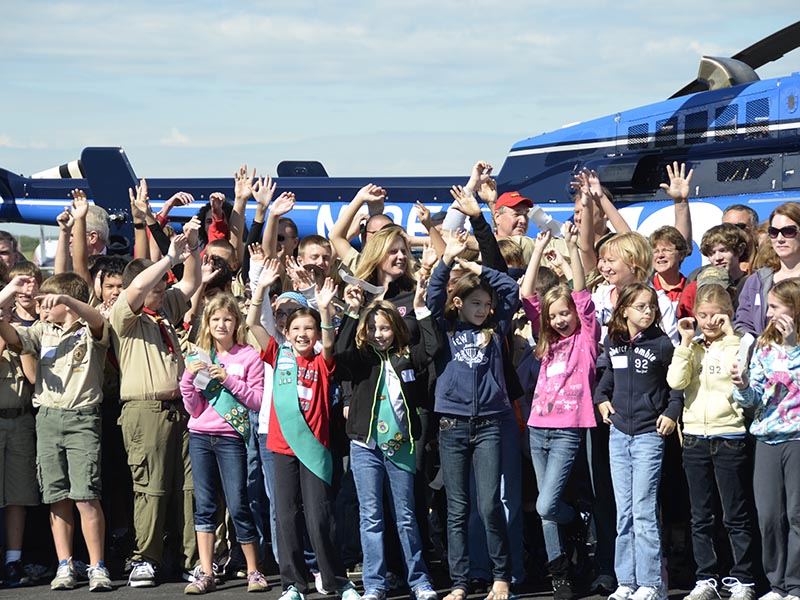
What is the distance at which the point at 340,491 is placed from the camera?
632 cm

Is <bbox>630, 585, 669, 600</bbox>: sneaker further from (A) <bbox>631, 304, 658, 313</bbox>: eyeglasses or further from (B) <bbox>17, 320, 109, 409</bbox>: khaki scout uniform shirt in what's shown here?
(B) <bbox>17, 320, 109, 409</bbox>: khaki scout uniform shirt

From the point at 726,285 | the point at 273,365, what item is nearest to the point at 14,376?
the point at 273,365

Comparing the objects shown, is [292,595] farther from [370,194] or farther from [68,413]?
[370,194]

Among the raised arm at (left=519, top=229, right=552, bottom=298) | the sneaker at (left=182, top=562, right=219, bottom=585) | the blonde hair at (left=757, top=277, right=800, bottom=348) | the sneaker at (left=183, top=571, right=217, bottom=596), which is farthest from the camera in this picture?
the sneaker at (left=182, top=562, right=219, bottom=585)

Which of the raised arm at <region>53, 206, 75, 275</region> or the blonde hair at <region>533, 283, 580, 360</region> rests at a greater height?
the raised arm at <region>53, 206, 75, 275</region>

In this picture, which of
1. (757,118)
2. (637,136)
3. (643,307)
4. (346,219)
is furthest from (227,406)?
(637,136)

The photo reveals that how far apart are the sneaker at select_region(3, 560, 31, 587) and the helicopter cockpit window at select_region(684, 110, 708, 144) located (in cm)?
686

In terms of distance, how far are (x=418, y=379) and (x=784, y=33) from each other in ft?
21.5

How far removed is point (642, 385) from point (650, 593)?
105 cm

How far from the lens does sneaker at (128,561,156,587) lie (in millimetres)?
6363

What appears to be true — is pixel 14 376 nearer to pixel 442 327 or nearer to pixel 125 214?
pixel 442 327

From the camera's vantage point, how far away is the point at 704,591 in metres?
5.63

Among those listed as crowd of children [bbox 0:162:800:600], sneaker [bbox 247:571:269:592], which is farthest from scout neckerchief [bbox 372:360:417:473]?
sneaker [bbox 247:571:269:592]

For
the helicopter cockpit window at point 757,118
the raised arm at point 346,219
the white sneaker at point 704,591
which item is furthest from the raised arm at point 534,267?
the helicopter cockpit window at point 757,118
